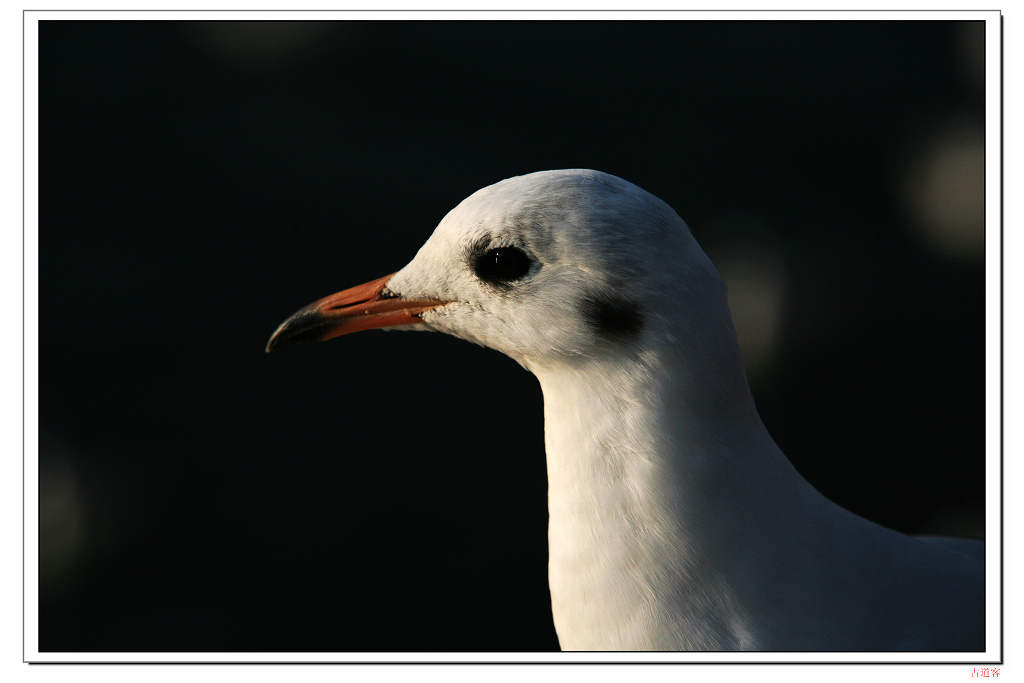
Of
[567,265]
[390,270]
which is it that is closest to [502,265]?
[567,265]

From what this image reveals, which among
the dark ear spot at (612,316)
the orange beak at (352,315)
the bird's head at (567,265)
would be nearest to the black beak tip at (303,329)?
the orange beak at (352,315)

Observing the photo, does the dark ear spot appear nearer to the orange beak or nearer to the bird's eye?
the bird's eye

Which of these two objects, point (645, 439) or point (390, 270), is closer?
point (645, 439)

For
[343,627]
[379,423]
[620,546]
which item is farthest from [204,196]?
[620,546]

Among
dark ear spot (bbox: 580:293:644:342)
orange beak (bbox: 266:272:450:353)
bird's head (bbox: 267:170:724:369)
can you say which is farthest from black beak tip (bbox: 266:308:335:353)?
dark ear spot (bbox: 580:293:644:342)

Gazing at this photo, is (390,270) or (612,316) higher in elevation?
(390,270)

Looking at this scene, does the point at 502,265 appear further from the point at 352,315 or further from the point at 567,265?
the point at 352,315


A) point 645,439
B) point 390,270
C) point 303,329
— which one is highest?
point 390,270
